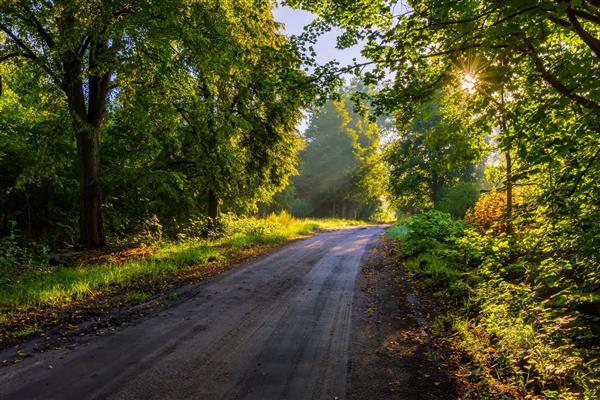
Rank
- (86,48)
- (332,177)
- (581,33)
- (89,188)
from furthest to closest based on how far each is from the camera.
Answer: (332,177) → (89,188) → (86,48) → (581,33)

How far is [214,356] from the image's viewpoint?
4844 millimetres

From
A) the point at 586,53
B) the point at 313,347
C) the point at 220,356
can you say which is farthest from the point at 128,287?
the point at 586,53

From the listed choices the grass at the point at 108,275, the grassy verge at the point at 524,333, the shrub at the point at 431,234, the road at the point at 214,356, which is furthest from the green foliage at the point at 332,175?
the grassy verge at the point at 524,333

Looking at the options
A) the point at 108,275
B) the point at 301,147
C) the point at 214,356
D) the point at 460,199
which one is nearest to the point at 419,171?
the point at 460,199

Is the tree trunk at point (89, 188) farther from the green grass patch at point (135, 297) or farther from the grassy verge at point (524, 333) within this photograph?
the grassy verge at point (524, 333)

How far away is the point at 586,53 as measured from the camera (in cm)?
536

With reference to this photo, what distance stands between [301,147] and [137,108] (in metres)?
10.8

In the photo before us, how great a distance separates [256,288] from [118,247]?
6997mm

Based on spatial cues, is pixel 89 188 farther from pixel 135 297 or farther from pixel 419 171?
pixel 419 171

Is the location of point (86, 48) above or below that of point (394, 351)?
above

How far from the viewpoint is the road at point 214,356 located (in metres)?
3.99

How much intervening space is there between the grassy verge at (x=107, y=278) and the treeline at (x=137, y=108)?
2518 millimetres

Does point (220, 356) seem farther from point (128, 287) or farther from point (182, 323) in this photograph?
point (128, 287)

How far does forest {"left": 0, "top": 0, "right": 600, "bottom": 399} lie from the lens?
180 inches
